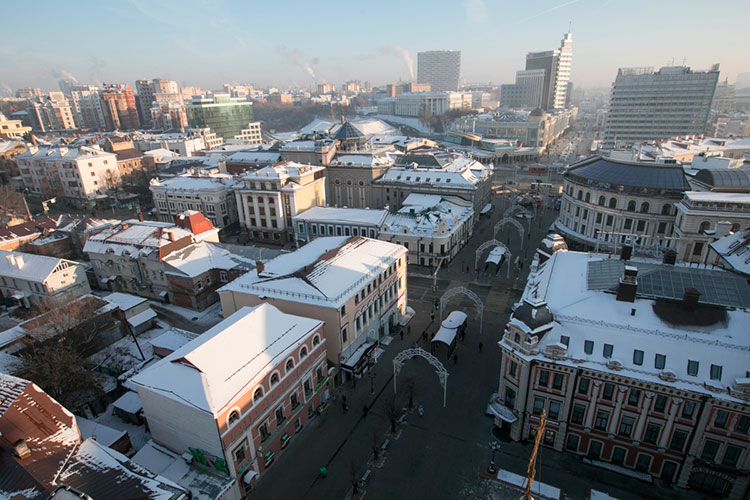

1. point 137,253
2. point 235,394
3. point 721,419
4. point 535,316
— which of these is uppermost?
point 535,316

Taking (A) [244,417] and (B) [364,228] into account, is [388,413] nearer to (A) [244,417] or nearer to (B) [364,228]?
(A) [244,417]

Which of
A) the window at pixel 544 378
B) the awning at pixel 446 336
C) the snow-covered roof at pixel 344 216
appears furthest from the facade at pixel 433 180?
the window at pixel 544 378

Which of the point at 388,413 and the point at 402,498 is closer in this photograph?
the point at 402,498

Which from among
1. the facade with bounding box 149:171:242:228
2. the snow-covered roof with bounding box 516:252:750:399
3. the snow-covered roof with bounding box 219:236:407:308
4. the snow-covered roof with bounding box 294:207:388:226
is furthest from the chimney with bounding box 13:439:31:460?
the facade with bounding box 149:171:242:228

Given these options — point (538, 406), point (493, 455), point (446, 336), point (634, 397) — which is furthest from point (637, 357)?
point (446, 336)

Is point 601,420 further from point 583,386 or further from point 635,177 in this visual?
point 635,177

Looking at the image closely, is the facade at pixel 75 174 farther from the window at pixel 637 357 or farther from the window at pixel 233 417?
the window at pixel 637 357

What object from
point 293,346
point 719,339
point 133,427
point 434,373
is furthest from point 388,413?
point 719,339
